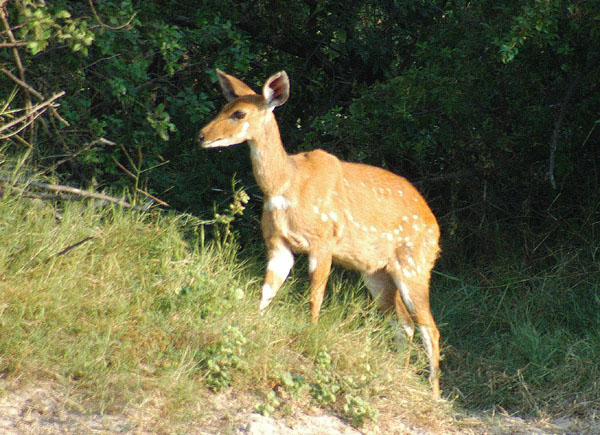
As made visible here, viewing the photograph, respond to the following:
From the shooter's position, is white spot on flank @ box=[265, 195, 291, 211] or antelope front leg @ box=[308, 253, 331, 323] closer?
antelope front leg @ box=[308, 253, 331, 323]

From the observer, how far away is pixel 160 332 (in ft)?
17.0

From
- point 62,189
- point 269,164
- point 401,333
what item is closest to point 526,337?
point 401,333

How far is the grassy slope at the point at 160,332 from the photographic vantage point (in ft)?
15.7

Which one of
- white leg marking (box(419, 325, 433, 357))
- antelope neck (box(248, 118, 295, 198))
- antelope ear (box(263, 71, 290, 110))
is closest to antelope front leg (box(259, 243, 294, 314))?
antelope neck (box(248, 118, 295, 198))

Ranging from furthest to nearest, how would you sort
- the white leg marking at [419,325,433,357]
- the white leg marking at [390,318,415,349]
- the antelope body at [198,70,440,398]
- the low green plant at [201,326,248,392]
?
1. the white leg marking at [390,318,415,349]
2. the white leg marking at [419,325,433,357]
3. the antelope body at [198,70,440,398]
4. the low green plant at [201,326,248,392]

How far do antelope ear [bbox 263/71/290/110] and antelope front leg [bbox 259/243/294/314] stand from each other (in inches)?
40.2

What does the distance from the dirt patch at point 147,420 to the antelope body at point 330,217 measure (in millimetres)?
982

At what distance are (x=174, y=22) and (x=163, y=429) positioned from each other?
169 inches

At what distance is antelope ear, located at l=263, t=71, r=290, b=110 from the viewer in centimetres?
614

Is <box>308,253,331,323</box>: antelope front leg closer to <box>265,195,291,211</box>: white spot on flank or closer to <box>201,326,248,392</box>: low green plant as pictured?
<box>265,195,291,211</box>: white spot on flank

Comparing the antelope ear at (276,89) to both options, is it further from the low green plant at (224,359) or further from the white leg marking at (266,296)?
the low green plant at (224,359)

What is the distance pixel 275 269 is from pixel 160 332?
1270 millimetres

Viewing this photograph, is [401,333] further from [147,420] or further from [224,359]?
[147,420]

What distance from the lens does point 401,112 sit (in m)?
7.17
